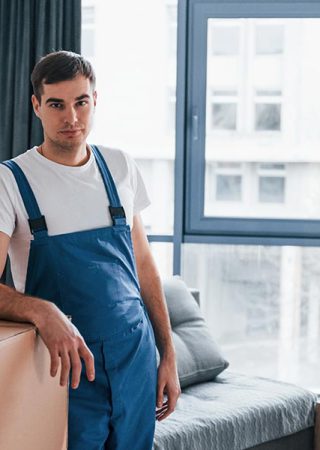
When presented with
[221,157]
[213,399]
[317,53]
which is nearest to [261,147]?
[221,157]

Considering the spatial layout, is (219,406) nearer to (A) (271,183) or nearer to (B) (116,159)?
(B) (116,159)

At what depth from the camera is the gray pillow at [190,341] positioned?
3355mm

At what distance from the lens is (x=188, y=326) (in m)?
3.55

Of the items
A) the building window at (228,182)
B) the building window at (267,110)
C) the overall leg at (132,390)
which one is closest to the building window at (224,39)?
the building window at (267,110)

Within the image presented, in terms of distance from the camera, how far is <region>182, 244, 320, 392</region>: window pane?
4426mm

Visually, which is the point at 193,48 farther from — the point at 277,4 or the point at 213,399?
the point at 213,399

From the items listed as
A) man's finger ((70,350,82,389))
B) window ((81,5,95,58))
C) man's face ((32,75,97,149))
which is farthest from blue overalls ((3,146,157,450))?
window ((81,5,95,58))

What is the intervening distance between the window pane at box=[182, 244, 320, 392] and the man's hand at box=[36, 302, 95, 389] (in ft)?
10.2

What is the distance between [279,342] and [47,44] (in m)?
1.86

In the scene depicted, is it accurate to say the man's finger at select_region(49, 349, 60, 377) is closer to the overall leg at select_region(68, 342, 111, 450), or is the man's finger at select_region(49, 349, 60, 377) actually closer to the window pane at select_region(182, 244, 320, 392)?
the overall leg at select_region(68, 342, 111, 450)

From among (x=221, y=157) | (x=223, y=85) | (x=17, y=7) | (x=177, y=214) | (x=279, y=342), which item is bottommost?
(x=279, y=342)

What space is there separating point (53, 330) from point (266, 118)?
324 centimetres

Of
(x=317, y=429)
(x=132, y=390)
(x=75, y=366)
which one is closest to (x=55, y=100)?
(x=132, y=390)

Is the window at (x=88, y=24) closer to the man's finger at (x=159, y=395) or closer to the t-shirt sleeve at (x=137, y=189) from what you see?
the t-shirt sleeve at (x=137, y=189)
